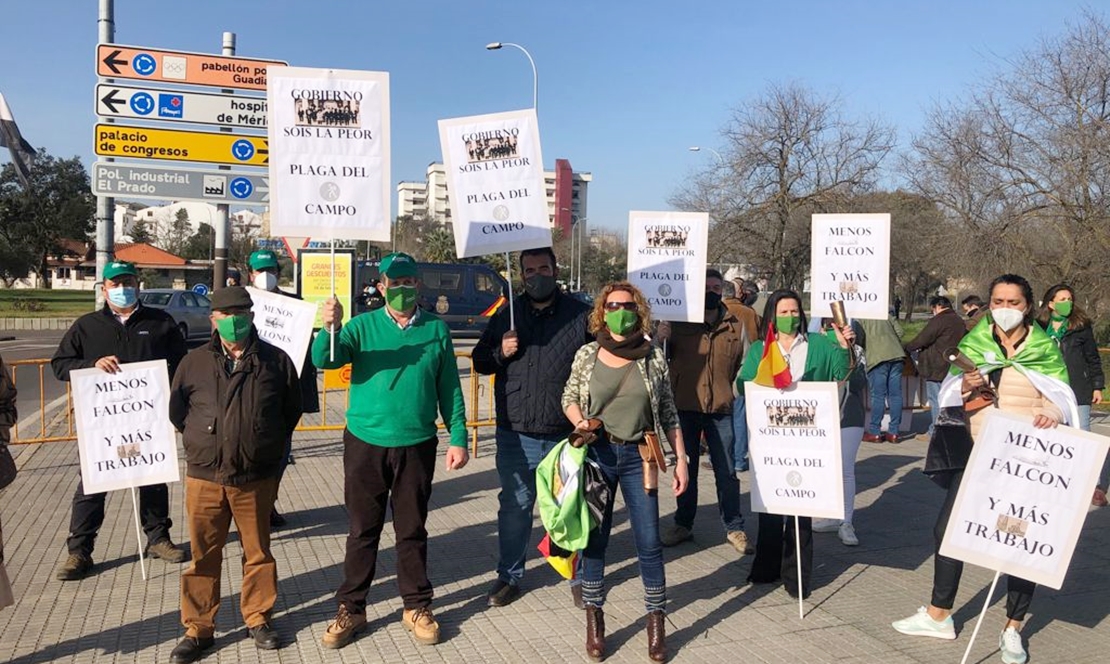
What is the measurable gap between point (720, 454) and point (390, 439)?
105 inches

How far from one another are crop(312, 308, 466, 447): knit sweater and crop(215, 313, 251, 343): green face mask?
0.36m

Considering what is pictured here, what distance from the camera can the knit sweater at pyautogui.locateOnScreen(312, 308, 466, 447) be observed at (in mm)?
4387

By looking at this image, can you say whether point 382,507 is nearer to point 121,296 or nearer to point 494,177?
point 494,177

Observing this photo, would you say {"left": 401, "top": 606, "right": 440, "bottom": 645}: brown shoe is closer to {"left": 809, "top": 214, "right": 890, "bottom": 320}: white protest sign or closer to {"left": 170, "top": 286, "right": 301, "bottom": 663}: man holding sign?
{"left": 170, "top": 286, "right": 301, "bottom": 663}: man holding sign

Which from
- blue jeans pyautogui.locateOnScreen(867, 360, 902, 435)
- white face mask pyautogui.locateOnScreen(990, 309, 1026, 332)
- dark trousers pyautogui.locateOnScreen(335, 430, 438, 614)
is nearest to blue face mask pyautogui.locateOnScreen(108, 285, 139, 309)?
dark trousers pyautogui.locateOnScreen(335, 430, 438, 614)

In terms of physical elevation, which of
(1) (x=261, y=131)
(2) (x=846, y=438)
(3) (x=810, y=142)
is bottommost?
(2) (x=846, y=438)

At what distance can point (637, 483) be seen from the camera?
4379mm

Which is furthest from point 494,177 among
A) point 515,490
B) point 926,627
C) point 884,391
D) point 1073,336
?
point 884,391

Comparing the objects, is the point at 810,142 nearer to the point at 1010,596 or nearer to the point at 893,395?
the point at 893,395

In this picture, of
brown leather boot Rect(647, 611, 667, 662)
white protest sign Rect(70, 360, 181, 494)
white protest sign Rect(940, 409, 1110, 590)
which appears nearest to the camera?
white protest sign Rect(940, 409, 1110, 590)

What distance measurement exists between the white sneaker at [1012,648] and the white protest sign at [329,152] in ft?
12.8

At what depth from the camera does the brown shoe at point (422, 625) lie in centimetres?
441

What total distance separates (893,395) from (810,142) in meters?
20.5

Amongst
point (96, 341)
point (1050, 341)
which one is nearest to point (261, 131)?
point (96, 341)
